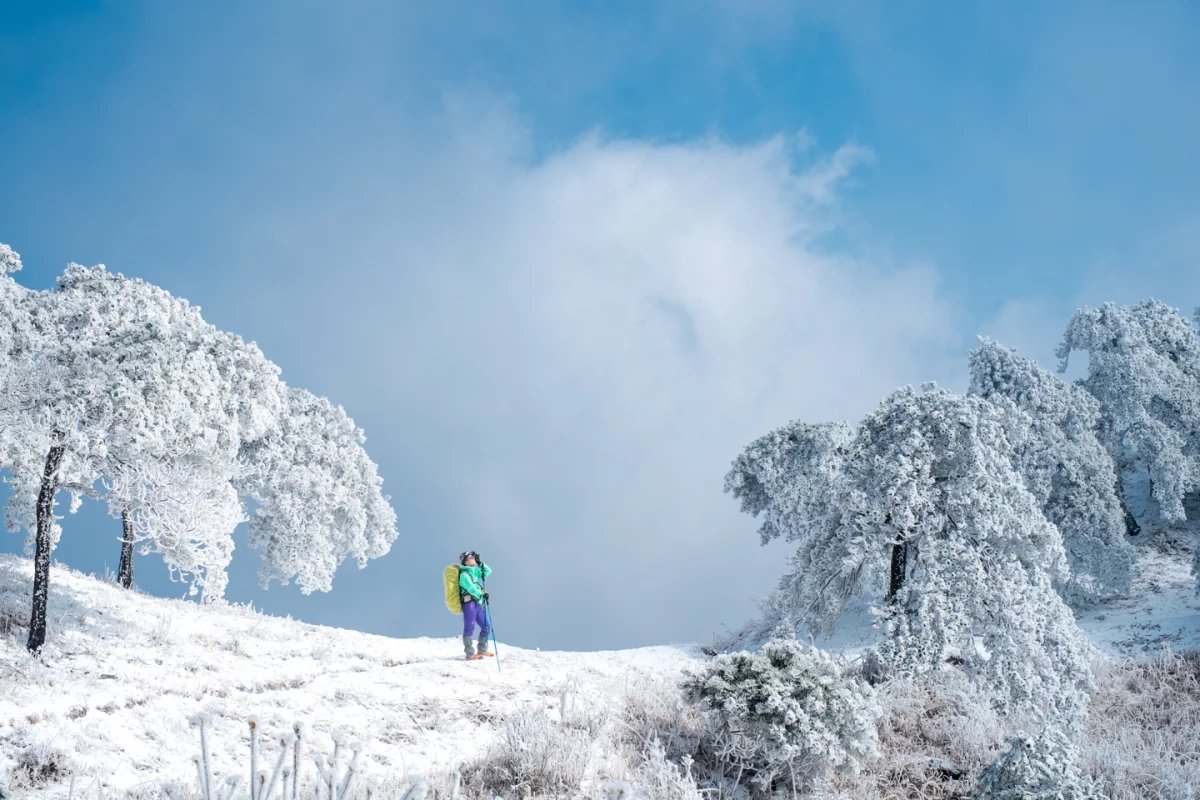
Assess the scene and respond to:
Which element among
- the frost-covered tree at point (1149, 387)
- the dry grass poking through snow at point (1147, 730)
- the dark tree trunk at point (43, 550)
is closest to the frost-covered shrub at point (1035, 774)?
the dry grass poking through snow at point (1147, 730)

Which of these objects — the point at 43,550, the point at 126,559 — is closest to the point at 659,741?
the point at 43,550

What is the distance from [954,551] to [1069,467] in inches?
769

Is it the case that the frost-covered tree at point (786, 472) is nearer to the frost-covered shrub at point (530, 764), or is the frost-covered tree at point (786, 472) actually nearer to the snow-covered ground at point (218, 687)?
the snow-covered ground at point (218, 687)

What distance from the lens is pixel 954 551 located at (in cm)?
1468

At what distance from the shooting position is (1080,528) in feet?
96.1

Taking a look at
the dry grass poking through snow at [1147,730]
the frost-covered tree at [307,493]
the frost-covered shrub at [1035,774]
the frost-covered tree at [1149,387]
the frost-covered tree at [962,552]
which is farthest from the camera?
the frost-covered tree at [1149,387]

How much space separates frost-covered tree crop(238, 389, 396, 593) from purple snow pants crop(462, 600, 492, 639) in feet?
43.9

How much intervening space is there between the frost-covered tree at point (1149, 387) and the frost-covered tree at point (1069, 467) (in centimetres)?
191

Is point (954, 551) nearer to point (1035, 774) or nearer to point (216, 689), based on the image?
point (1035, 774)

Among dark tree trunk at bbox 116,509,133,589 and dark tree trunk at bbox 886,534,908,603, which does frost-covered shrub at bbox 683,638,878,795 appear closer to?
dark tree trunk at bbox 886,534,908,603

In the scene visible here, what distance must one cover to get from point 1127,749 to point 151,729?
1346cm

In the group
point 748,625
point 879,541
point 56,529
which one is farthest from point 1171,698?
point 56,529

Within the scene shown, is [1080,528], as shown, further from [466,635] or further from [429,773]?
[429,773]

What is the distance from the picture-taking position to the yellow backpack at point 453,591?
16.0 meters
